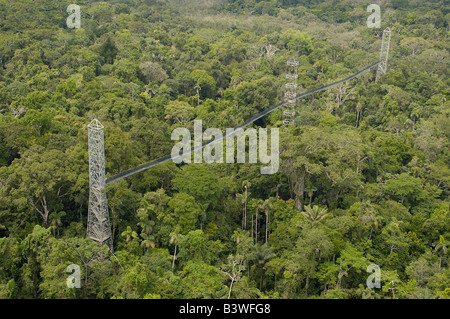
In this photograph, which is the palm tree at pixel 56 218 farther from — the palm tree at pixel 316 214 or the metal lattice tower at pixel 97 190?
the palm tree at pixel 316 214

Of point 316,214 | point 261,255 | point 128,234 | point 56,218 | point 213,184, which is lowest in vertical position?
point 261,255

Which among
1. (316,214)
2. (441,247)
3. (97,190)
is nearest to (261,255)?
(316,214)

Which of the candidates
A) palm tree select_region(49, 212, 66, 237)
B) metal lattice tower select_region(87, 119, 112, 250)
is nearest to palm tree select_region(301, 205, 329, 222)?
metal lattice tower select_region(87, 119, 112, 250)

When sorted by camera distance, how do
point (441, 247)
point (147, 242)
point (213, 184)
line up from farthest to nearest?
point (213, 184) < point (441, 247) < point (147, 242)

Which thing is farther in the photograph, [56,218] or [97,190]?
[56,218]

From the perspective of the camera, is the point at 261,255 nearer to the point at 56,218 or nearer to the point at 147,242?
the point at 147,242

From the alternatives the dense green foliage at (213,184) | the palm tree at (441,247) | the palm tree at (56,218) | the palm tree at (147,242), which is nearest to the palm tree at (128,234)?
the dense green foliage at (213,184)

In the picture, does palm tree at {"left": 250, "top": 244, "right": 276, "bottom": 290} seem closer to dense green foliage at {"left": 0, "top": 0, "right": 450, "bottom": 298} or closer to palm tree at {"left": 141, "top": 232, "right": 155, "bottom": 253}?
dense green foliage at {"left": 0, "top": 0, "right": 450, "bottom": 298}
